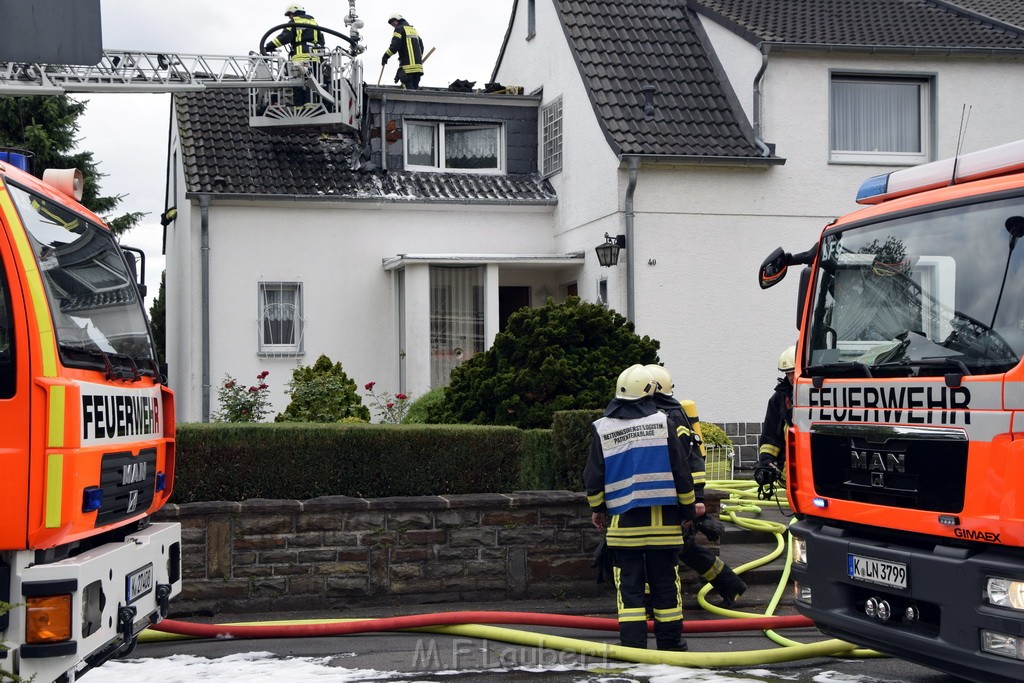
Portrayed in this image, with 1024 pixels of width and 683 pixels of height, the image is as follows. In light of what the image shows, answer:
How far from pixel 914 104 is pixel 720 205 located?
3.52 metres

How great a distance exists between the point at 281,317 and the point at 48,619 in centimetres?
1352

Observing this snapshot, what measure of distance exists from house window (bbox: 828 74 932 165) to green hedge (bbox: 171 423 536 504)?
33.2 feet

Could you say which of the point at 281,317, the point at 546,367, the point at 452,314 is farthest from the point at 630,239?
the point at 546,367

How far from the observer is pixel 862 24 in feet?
58.6

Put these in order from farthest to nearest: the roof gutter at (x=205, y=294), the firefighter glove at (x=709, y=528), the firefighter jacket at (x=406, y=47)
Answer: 1. the firefighter jacket at (x=406, y=47)
2. the roof gutter at (x=205, y=294)
3. the firefighter glove at (x=709, y=528)

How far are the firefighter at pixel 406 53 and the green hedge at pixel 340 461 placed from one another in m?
13.2

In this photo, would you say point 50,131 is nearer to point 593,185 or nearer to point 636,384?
point 593,185

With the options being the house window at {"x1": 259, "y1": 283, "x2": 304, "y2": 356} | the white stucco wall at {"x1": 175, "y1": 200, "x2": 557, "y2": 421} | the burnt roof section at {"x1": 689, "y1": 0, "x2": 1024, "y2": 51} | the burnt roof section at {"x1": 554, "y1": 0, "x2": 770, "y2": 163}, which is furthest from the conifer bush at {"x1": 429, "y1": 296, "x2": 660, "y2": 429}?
the burnt roof section at {"x1": 689, "y1": 0, "x2": 1024, "y2": 51}

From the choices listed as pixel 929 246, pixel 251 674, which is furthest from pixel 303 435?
pixel 929 246

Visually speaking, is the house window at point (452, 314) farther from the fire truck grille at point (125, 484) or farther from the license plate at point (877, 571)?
the license plate at point (877, 571)

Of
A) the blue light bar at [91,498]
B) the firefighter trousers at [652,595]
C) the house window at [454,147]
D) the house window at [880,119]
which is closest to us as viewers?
the blue light bar at [91,498]

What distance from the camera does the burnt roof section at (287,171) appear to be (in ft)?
58.9

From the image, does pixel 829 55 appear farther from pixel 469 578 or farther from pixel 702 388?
pixel 469 578

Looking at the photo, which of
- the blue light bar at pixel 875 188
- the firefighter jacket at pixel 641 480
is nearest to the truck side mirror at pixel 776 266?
the blue light bar at pixel 875 188
